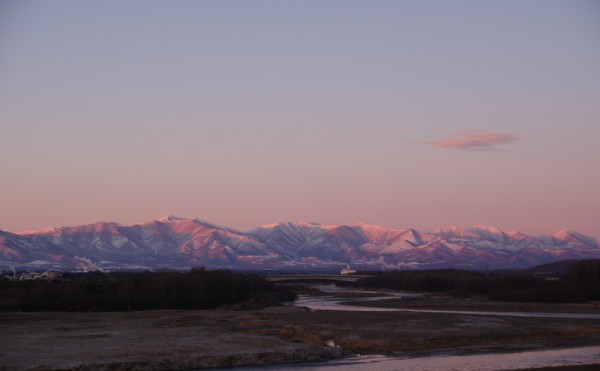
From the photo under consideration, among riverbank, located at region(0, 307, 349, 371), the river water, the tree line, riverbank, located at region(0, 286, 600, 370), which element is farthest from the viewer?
the tree line

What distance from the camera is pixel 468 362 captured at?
41.5 m

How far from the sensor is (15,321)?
65.1 meters

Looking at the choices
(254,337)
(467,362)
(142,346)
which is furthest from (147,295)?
(467,362)

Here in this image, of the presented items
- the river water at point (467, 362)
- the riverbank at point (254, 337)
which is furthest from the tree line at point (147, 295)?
the river water at point (467, 362)

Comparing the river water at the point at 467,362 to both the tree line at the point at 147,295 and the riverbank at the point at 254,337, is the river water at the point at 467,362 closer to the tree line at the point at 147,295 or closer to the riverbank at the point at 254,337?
the riverbank at the point at 254,337

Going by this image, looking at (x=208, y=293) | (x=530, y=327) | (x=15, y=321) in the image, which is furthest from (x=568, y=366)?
(x=208, y=293)

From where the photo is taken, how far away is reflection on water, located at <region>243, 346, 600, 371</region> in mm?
39656

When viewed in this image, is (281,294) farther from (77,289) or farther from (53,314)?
(53,314)

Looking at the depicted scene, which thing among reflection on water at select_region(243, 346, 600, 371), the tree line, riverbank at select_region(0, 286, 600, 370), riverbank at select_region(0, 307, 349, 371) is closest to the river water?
reflection on water at select_region(243, 346, 600, 371)

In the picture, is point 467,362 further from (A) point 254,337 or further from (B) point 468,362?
(A) point 254,337

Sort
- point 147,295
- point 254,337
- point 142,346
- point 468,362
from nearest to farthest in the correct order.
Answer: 1. point 468,362
2. point 142,346
3. point 254,337
4. point 147,295

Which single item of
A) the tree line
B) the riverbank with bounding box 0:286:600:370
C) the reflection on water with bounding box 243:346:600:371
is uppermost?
the tree line

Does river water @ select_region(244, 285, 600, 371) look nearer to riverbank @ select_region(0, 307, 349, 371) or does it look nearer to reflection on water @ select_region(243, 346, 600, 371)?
reflection on water @ select_region(243, 346, 600, 371)

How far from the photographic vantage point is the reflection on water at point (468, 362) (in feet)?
130
